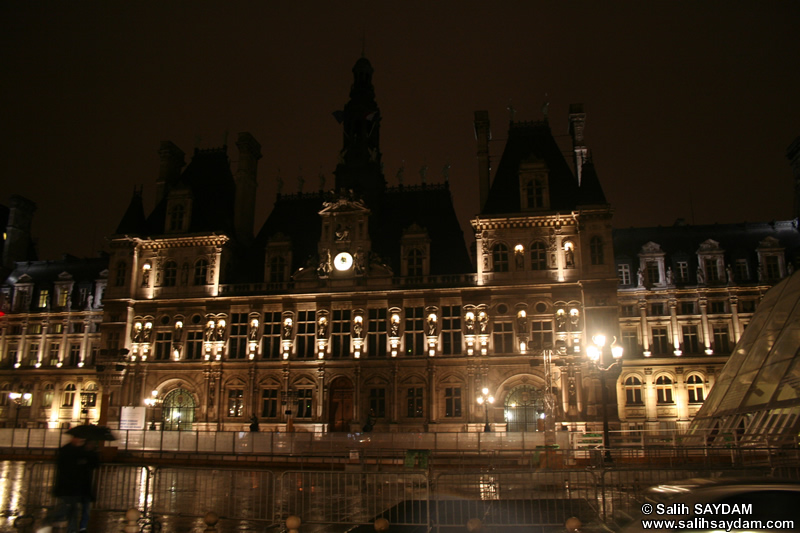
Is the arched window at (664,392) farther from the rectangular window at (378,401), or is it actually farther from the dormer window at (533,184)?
the rectangular window at (378,401)

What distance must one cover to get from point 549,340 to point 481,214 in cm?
875

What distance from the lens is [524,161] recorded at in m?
43.3

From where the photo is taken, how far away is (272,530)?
513 inches

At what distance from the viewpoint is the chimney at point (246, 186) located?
51.3m

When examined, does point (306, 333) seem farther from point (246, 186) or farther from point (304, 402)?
point (246, 186)

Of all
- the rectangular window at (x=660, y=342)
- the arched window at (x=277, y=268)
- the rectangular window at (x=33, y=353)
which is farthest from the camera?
the rectangular window at (x=33, y=353)

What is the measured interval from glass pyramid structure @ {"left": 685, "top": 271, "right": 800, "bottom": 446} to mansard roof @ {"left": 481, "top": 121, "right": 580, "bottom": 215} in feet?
45.3

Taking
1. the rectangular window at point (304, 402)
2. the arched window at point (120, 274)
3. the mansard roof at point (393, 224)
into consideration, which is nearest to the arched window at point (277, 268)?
the mansard roof at point (393, 224)

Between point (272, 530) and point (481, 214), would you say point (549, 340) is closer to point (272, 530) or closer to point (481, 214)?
point (481, 214)

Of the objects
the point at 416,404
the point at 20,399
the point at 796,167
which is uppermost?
the point at 796,167

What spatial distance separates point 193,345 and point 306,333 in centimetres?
808

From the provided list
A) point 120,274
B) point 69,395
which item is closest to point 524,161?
point 120,274

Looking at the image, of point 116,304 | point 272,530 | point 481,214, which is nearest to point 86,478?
point 272,530

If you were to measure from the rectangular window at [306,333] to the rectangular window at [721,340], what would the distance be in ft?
85.9
